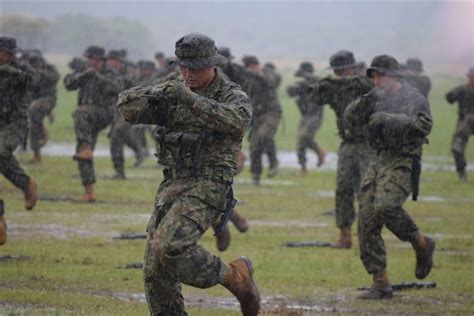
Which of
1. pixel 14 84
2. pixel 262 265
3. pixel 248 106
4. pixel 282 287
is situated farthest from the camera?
pixel 14 84

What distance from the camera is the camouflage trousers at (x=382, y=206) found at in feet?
37.2

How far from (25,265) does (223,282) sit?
14.1ft

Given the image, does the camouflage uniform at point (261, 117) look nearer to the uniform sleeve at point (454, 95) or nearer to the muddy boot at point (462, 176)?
the uniform sleeve at point (454, 95)

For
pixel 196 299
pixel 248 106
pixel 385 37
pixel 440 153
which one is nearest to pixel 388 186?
pixel 196 299

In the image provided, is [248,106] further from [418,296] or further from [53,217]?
[53,217]

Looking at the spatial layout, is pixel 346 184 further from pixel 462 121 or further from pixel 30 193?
pixel 462 121

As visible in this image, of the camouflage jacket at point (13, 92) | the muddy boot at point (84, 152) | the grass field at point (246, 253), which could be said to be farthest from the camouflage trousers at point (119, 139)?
the camouflage jacket at point (13, 92)

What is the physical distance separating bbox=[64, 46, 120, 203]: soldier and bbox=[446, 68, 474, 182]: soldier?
26.0 feet

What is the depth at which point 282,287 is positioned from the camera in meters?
11.9

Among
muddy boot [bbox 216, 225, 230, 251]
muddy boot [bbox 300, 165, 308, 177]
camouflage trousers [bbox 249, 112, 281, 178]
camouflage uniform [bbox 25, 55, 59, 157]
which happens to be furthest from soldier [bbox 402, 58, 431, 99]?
muddy boot [bbox 216, 225, 230, 251]

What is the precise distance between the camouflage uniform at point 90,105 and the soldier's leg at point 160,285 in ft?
34.7

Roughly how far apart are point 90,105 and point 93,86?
0.44m

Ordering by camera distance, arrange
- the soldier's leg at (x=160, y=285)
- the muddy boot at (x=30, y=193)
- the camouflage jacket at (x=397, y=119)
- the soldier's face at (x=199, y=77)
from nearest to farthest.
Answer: the soldier's leg at (x=160, y=285)
the soldier's face at (x=199, y=77)
the camouflage jacket at (x=397, y=119)
the muddy boot at (x=30, y=193)

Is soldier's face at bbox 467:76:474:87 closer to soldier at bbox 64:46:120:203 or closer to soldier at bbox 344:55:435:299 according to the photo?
soldier at bbox 64:46:120:203
